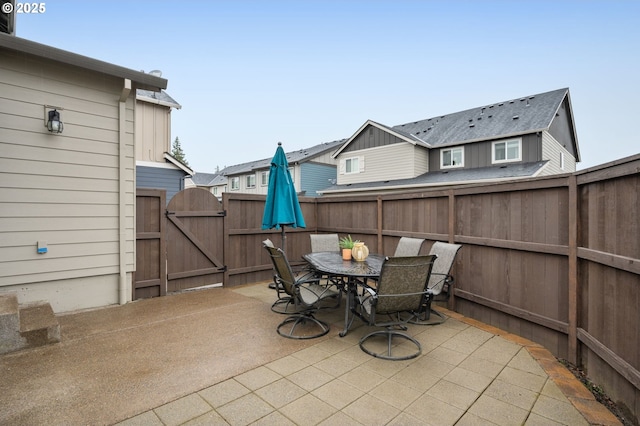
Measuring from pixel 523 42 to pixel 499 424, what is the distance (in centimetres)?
1051

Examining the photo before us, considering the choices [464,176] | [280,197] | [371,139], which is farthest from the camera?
[371,139]

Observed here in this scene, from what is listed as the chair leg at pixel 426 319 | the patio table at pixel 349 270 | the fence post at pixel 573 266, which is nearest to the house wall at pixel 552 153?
the chair leg at pixel 426 319

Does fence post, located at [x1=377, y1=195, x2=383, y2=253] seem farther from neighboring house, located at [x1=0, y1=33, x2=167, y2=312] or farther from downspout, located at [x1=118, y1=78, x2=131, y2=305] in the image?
downspout, located at [x1=118, y1=78, x2=131, y2=305]

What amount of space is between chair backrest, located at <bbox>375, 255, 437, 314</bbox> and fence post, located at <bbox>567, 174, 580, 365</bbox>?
1.20 m

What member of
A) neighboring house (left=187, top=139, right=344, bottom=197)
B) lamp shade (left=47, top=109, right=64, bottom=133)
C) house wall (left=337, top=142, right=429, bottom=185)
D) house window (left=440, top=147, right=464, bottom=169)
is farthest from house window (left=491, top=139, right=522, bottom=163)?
lamp shade (left=47, top=109, right=64, bottom=133)

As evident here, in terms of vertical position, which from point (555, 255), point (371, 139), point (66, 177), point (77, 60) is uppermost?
point (371, 139)

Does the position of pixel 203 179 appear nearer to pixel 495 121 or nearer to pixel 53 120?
pixel 495 121

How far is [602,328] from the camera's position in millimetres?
2324

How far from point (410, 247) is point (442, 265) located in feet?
2.16

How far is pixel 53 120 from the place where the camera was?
3889 millimetres

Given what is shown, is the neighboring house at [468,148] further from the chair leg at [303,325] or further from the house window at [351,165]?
the chair leg at [303,325]

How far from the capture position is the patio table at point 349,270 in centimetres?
332

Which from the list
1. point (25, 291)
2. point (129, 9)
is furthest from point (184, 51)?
point (25, 291)

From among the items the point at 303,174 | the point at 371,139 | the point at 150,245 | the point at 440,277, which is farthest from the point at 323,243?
the point at 303,174
